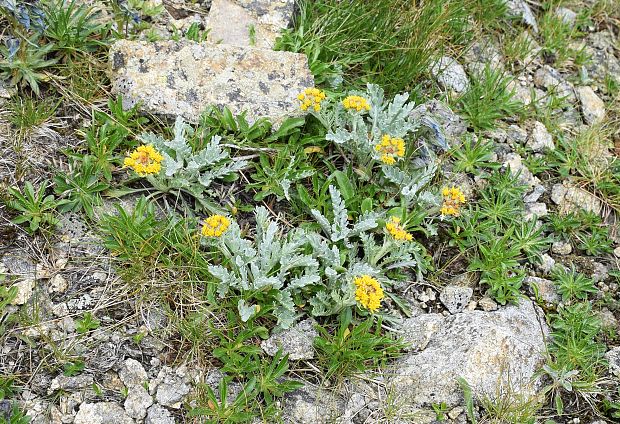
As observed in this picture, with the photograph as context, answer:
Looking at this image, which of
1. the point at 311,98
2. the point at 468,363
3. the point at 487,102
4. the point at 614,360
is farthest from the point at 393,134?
the point at 614,360

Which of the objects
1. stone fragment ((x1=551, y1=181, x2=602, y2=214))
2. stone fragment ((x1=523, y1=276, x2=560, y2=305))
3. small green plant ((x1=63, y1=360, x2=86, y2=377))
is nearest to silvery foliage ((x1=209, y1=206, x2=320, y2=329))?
small green plant ((x1=63, y1=360, x2=86, y2=377))

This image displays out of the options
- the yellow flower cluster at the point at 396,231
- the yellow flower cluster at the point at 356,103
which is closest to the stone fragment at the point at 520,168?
the yellow flower cluster at the point at 356,103

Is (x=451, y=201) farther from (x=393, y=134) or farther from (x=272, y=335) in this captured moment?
(x=272, y=335)

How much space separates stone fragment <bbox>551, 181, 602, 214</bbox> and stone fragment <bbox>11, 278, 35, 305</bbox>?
3.03 m

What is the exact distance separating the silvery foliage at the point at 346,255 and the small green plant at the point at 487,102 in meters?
1.14

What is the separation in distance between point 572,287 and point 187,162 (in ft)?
7.31

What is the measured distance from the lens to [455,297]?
3.45 meters

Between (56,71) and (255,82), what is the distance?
1126 millimetres

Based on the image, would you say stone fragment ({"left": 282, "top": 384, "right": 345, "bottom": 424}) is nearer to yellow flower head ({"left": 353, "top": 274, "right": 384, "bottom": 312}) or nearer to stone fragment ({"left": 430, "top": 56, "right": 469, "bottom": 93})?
yellow flower head ({"left": 353, "top": 274, "right": 384, "bottom": 312})

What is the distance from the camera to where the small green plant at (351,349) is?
9.79 feet

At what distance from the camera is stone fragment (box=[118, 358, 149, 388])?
2.83 metres

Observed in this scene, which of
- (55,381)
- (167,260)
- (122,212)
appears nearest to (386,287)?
(167,260)

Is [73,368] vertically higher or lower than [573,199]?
lower

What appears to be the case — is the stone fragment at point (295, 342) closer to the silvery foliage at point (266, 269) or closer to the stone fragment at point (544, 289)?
the silvery foliage at point (266, 269)
